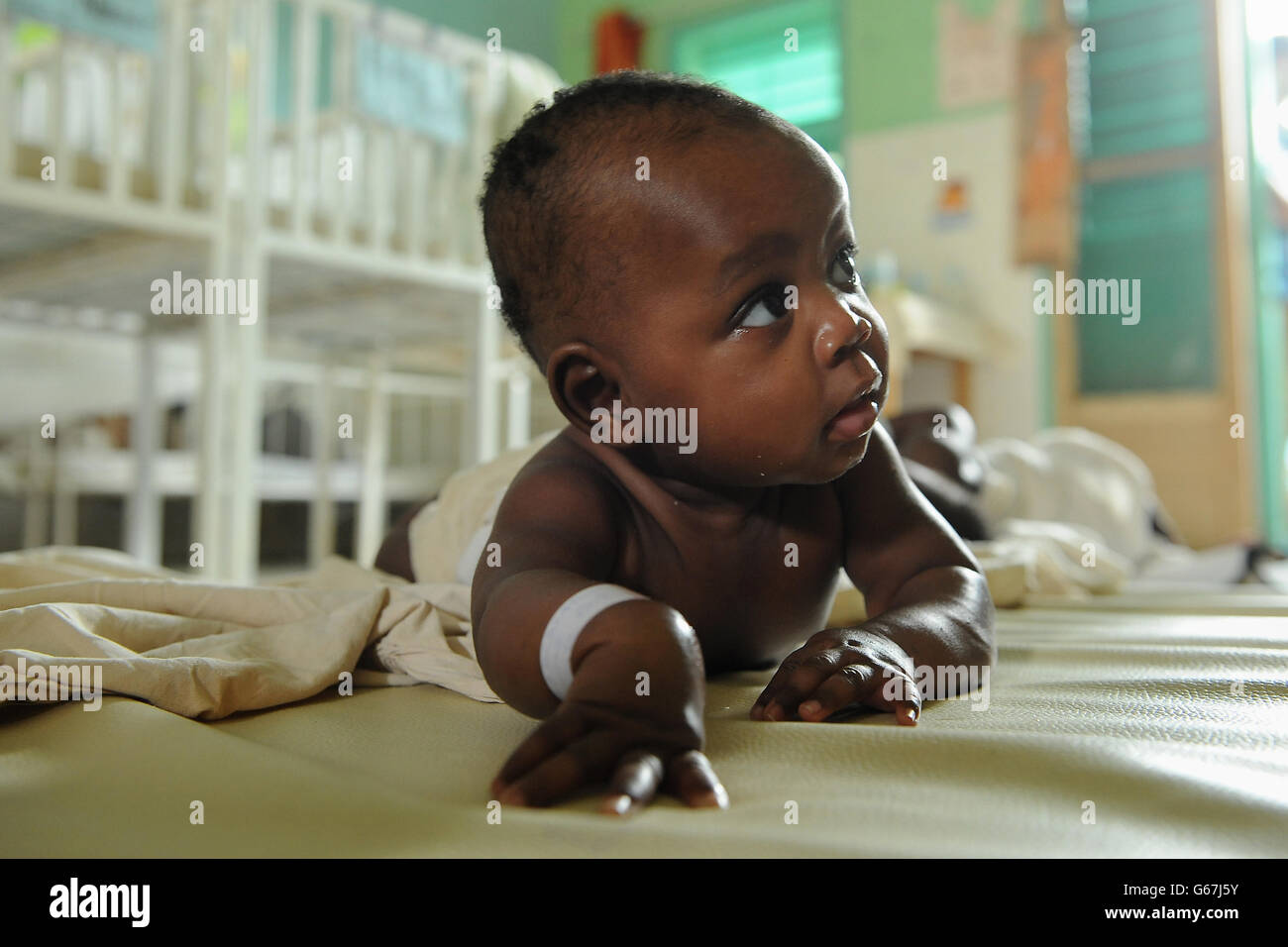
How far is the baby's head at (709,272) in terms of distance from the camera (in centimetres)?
58

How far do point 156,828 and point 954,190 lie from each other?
3.87 m

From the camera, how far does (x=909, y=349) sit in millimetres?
3371

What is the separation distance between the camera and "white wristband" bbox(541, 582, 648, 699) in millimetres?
475

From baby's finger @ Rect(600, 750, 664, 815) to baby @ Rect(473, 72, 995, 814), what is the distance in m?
0.06

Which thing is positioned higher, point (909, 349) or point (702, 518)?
point (909, 349)

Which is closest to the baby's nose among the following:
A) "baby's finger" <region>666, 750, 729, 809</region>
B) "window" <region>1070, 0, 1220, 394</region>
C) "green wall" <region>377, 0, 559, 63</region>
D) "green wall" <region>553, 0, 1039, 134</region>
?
"baby's finger" <region>666, 750, 729, 809</region>

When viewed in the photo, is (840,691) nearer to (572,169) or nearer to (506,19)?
(572,169)

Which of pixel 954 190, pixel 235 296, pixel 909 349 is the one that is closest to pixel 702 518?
pixel 235 296

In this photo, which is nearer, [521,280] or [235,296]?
[521,280]

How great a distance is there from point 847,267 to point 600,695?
0.35 metres

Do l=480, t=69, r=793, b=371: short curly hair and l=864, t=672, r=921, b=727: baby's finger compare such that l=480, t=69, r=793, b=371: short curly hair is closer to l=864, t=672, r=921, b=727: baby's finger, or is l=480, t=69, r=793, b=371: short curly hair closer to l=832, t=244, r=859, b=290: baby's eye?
l=832, t=244, r=859, b=290: baby's eye

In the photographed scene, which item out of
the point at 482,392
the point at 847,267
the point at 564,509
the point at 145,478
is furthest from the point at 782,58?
the point at 564,509

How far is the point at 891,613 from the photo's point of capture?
25.3 inches
